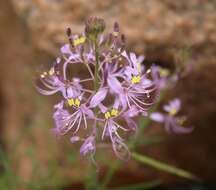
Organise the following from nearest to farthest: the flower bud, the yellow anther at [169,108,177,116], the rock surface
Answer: the flower bud → the yellow anther at [169,108,177,116] → the rock surface

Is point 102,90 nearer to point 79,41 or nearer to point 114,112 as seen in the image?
point 114,112

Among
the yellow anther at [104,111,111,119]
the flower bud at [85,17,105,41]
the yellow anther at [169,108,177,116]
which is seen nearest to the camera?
the flower bud at [85,17,105,41]

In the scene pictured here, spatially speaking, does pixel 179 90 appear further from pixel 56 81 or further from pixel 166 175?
pixel 56 81

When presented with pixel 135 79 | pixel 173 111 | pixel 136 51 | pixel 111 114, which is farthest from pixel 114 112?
pixel 136 51

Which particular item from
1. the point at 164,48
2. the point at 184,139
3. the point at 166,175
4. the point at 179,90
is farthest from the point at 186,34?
the point at 166,175

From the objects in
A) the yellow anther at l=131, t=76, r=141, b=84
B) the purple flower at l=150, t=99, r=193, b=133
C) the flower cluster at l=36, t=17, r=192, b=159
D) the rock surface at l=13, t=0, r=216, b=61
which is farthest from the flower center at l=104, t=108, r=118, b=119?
the rock surface at l=13, t=0, r=216, b=61

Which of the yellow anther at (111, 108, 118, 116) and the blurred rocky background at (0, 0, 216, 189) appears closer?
the yellow anther at (111, 108, 118, 116)

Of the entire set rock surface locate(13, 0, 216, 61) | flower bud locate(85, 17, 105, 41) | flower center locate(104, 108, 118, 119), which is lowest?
flower center locate(104, 108, 118, 119)

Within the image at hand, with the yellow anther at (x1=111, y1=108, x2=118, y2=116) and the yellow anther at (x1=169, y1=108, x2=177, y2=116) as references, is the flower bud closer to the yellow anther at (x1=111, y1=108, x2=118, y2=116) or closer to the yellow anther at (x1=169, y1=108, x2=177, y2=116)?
the yellow anther at (x1=111, y1=108, x2=118, y2=116)
